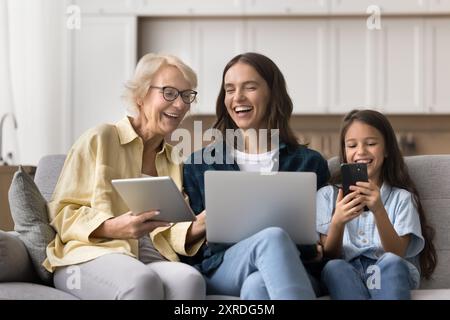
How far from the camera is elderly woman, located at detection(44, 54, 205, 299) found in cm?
191

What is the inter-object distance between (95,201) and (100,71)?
3.49 meters

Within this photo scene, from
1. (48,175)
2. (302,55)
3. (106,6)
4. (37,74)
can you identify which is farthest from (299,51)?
(48,175)

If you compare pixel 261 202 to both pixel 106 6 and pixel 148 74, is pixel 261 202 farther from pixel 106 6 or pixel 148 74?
pixel 106 6

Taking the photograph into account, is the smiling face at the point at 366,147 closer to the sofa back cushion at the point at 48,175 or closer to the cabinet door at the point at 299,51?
the sofa back cushion at the point at 48,175

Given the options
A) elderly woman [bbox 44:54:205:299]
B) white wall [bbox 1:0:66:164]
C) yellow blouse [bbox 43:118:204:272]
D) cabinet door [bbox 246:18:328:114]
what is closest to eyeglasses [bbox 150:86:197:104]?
elderly woman [bbox 44:54:205:299]

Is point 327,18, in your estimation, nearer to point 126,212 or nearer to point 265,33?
point 265,33

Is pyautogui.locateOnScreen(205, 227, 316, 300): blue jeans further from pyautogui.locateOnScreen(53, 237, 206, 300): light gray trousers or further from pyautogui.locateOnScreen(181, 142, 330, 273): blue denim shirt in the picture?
pyautogui.locateOnScreen(181, 142, 330, 273): blue denim shirt

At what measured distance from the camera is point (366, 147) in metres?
2.36

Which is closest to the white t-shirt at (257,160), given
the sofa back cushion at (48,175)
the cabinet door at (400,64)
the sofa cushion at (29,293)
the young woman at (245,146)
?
the young woman at (245,146)

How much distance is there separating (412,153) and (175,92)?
3.57 m

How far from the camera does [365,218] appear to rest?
7.59 feet

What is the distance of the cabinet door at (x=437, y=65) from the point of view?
214 inches

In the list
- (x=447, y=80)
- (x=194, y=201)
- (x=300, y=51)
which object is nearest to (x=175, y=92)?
(x=194, y=201)
